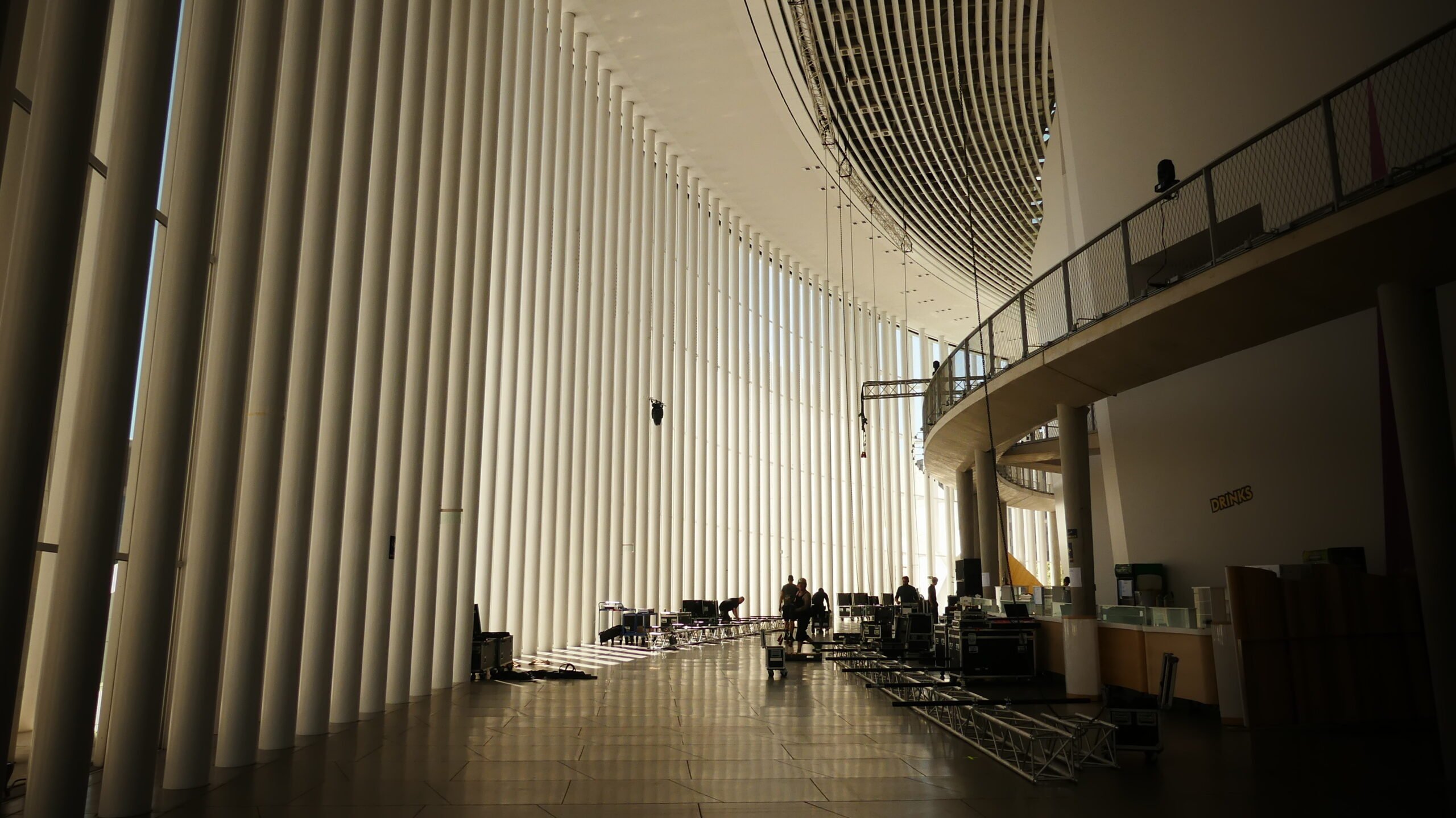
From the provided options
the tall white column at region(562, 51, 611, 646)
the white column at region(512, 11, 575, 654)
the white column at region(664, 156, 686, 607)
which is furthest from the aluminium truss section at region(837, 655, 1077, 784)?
the white column at region(664, 156, 686, 607)

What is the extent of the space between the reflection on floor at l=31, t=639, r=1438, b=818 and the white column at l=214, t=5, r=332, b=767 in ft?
1.75

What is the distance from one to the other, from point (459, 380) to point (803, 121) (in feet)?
43.0

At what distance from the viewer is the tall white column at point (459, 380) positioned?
1098cm

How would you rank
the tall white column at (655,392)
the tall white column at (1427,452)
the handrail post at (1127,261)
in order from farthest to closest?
the tall white column at (655,392), the handrail post at (1127,261), the tall white column at (1427,452)

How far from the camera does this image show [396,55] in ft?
30.9

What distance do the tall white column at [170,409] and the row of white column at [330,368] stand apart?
0.02 metres

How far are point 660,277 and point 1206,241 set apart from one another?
43.6 ft

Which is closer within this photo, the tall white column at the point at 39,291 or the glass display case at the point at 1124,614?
the tall white column at the point at 39,291

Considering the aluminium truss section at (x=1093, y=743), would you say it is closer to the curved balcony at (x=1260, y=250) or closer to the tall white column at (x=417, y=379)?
the curved balcony at (x=1260, y=250)

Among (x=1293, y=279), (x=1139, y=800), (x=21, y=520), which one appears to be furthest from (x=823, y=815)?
(x=1293, y=279)

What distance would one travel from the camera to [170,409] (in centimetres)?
538

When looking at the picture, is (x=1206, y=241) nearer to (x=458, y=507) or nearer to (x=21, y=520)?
(x=458, y=507)

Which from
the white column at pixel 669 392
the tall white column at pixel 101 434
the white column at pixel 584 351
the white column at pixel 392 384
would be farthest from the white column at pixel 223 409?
the white column at pixel 669 392

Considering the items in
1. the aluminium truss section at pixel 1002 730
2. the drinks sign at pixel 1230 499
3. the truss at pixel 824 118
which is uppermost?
the truss at pixel 824 118
